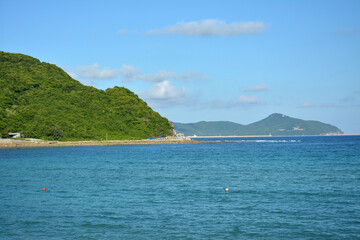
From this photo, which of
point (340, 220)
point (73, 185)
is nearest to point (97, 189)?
point (73, 185)

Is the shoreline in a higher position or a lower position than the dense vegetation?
lower

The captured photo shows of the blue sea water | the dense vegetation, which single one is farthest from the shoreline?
the blue sea water

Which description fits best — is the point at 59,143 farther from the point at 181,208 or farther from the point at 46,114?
the point at 181,208

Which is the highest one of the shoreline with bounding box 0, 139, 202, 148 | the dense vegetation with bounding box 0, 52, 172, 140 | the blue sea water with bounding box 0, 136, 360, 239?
the dense vegetation with bounding box 0, 52, 172, 140

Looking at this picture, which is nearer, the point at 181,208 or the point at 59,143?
the point at 181,208

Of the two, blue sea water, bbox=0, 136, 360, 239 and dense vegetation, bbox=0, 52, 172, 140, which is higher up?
dense vegetation, bbox=0, 52, 172, 140

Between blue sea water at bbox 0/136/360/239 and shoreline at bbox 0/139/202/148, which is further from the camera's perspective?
shoreline at bbox 0/139/202/148

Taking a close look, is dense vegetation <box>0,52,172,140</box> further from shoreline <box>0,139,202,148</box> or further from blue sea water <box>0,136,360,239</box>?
blue sea water <box>0,136,360,239</box>

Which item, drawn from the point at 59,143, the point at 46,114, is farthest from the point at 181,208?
the point at 46,114

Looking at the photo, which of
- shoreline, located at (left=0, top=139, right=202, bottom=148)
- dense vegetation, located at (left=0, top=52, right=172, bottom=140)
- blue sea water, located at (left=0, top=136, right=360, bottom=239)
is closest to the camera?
blue sea water, located at (left=0, top=136, right=360, bottom=239)

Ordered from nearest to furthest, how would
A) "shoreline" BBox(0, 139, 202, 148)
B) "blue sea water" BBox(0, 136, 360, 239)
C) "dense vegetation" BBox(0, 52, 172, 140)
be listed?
"blue sea water" BBox(0, 136, 360, 239) < "shoreline" BBox(0, 139, 202, 148) < "dense vegetation" BBox(0, 52, 172, 140)

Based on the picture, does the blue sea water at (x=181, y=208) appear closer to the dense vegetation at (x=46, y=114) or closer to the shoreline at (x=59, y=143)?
the shoreline at (x=59, y=143)

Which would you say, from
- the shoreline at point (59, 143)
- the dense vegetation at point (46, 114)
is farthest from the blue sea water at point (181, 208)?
the dense vegetation at point (46, 114)

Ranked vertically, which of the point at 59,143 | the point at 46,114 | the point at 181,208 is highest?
the point at 46,114
